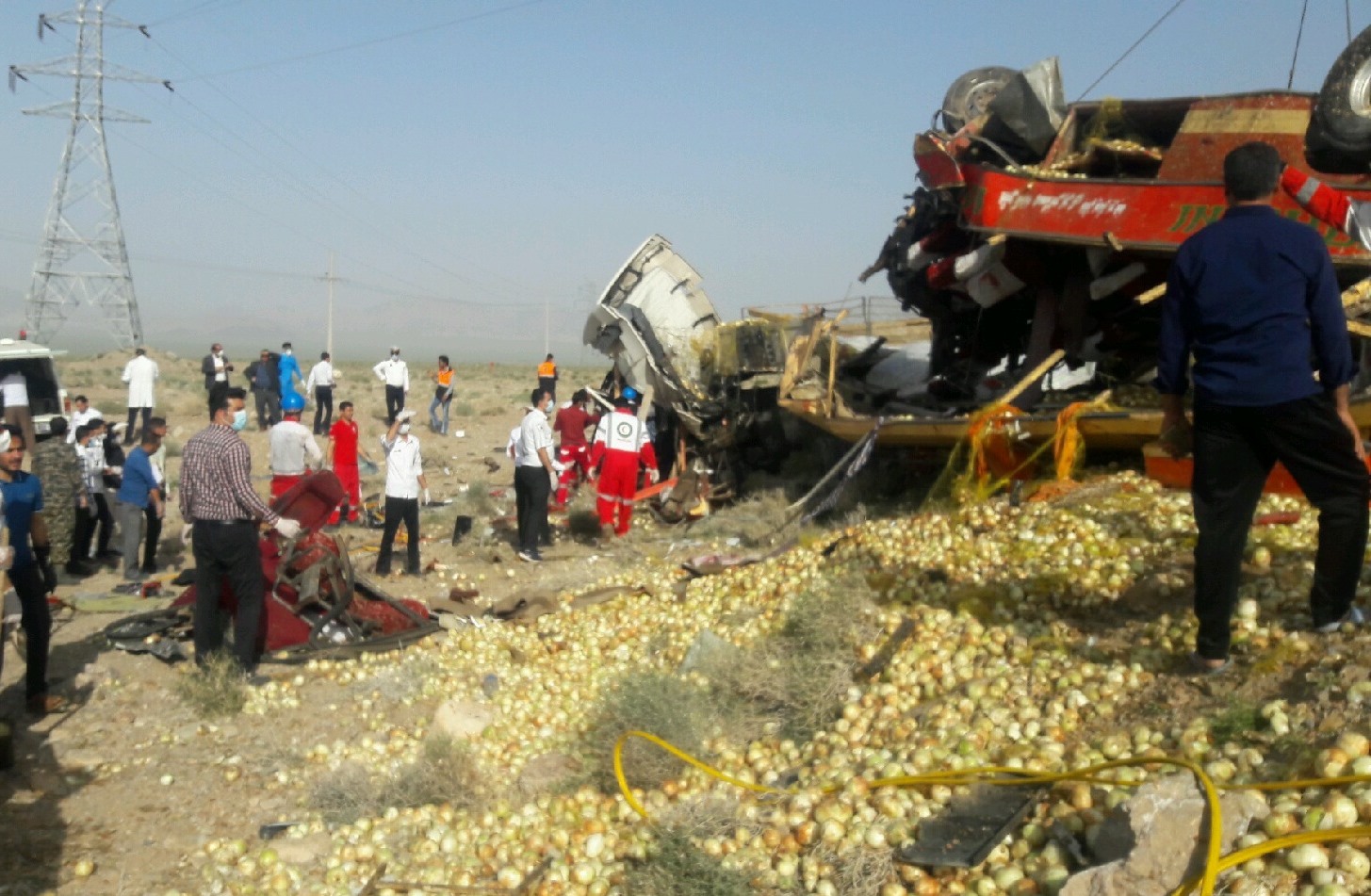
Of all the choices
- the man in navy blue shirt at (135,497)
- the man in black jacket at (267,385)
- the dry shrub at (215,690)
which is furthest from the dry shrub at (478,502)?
the man in black jacket at (267,385)

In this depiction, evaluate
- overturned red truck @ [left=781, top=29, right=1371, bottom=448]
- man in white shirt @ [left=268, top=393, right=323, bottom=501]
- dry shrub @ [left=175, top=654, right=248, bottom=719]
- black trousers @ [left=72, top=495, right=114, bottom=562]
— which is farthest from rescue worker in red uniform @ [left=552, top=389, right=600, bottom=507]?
dry shrub @ [left=175, top=654, right=248, bottom=719]

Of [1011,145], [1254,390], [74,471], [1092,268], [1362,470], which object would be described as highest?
[1011,145]

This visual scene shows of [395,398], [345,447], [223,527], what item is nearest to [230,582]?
[223,527]

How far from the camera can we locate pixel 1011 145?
10.5 metres

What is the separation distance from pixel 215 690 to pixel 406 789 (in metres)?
2.03

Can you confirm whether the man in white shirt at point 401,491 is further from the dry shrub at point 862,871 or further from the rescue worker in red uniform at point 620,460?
the dry shrub at point 862,871

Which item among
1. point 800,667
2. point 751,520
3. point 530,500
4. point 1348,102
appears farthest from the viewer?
point 751,520

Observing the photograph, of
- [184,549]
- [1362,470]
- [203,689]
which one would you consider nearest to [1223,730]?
[1362,470]

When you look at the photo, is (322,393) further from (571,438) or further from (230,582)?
(230,582)

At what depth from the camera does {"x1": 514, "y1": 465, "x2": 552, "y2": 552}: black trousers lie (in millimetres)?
11430

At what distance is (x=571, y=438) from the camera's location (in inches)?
570

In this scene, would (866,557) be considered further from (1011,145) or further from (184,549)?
(184,549)

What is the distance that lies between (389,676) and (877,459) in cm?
542

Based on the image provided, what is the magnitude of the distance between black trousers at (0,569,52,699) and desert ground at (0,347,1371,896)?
0.84 feet
